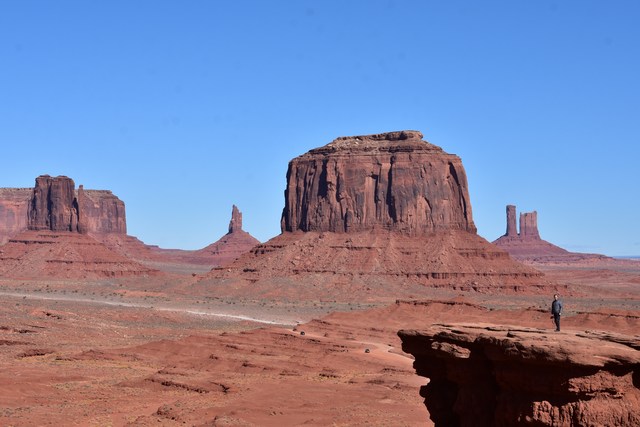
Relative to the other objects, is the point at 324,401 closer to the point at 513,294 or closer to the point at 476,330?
the point at 476,330

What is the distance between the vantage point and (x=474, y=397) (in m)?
15.9

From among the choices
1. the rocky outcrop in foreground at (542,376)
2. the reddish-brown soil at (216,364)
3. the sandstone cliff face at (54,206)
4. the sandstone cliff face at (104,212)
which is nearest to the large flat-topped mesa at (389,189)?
the reddish-brown soil at (216,364)

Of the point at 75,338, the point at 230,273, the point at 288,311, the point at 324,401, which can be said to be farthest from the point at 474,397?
the point at 230,273

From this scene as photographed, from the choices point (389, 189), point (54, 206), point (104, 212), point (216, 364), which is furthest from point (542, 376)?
point (104, 212)

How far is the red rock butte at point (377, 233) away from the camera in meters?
93.6

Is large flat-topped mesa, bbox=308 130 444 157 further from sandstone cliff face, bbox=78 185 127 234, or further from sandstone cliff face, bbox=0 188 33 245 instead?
sandstone cliff face, bbox=0 188 33 245

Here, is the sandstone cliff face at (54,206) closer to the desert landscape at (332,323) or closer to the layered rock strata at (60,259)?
the desert landscape at (332,323)

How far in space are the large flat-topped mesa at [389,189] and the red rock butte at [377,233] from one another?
10 cm

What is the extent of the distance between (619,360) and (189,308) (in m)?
65.9

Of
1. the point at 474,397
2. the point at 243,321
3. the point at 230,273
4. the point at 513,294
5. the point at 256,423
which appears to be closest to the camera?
the point at 474,397

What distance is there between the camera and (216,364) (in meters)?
36.0

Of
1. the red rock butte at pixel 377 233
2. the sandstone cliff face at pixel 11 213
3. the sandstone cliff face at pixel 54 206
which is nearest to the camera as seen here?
the red rock butte at pixel 377 233

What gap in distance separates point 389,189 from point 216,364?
66377 millimetres

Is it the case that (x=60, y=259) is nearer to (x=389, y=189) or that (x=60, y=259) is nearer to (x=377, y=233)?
(x=377, y=233)
